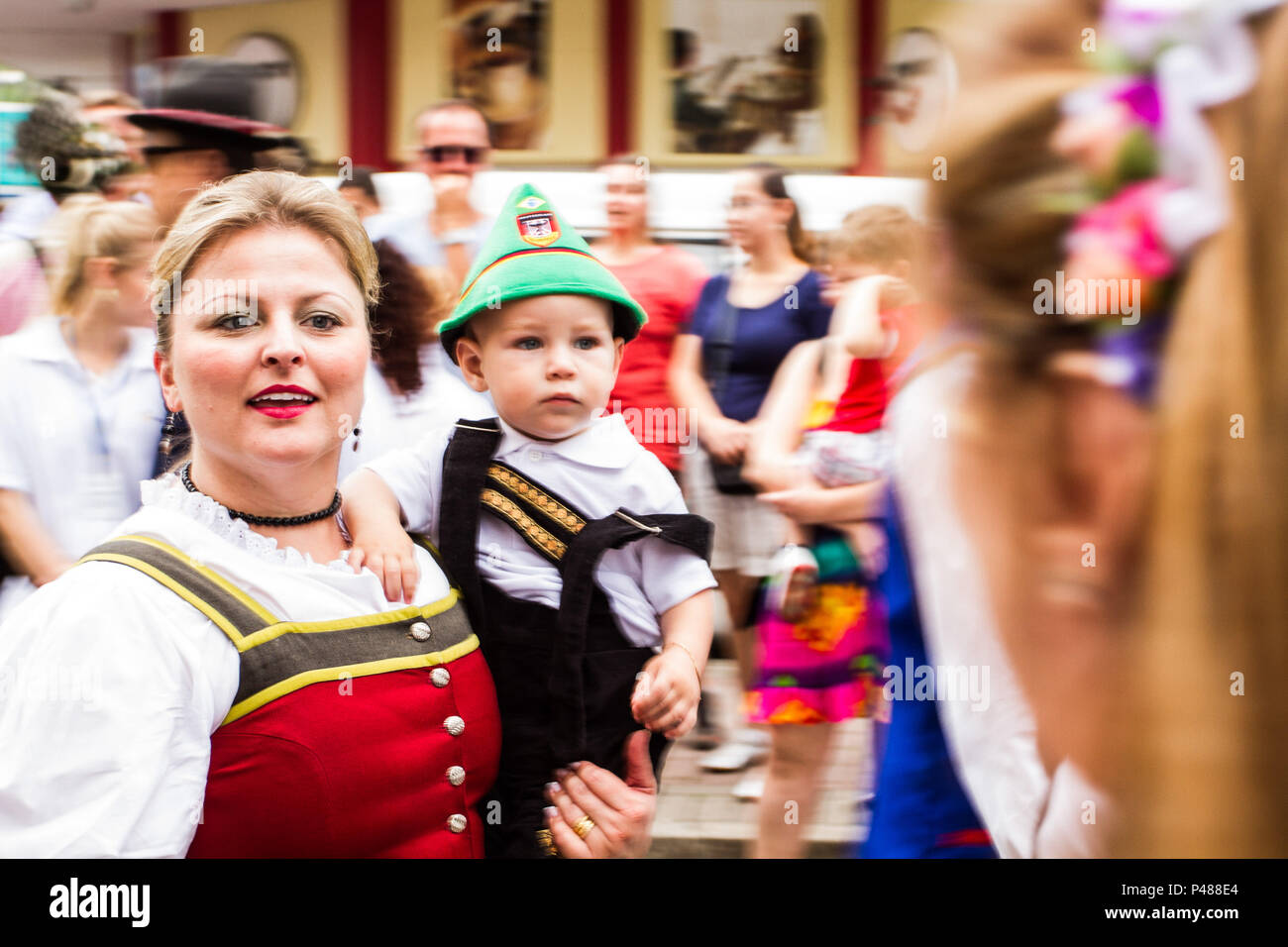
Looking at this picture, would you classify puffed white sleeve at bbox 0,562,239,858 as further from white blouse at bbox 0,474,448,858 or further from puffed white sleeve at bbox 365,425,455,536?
puffed white sleeve at bbox 365,425,455,536

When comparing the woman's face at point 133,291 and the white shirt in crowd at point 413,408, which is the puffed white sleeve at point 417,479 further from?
the woman's face at point 133,291

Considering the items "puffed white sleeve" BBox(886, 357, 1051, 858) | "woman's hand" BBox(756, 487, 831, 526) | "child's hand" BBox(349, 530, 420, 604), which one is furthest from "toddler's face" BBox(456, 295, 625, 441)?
"woman's hand" BBox(756, 487, 831, 526)

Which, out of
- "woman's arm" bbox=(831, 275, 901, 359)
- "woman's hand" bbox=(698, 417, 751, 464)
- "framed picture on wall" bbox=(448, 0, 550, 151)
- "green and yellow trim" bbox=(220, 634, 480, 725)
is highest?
"framed picture on wall" bbox=(448, 0, 550, 151)

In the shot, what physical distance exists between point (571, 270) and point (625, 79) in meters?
0.54

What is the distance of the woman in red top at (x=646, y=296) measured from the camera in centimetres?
206

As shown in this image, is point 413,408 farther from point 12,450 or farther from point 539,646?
point 12,450

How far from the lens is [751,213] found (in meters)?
2.33

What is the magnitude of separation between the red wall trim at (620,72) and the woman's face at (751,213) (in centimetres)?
28

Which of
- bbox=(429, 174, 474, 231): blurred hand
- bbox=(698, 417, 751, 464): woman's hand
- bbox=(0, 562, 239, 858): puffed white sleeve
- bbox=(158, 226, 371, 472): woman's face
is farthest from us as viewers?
bbox=(698, 417, 751, 464): woman's hand

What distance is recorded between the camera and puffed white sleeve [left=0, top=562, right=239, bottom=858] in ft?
3.59

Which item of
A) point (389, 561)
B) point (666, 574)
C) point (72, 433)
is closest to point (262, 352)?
point (389, 561)

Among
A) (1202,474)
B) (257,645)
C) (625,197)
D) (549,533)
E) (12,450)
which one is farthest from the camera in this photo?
(625,197)

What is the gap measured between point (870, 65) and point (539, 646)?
101cm

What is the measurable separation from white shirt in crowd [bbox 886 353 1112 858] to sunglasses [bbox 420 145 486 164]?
94cm
